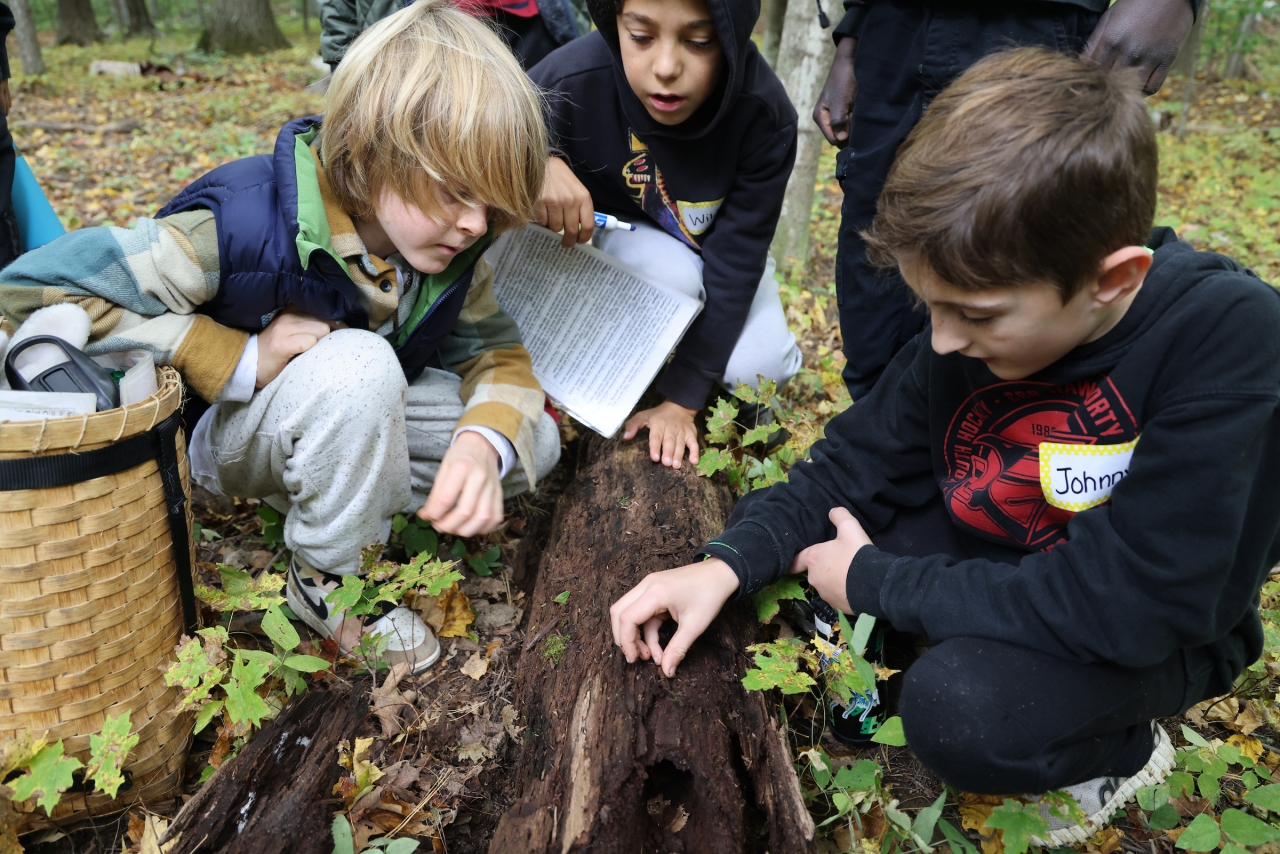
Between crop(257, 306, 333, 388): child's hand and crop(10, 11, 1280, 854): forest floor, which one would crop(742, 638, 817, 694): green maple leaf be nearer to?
crop(10, 11, 1280, 854): forest floor

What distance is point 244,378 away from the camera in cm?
183

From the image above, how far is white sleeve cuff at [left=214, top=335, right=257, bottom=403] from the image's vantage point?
1.83 meters

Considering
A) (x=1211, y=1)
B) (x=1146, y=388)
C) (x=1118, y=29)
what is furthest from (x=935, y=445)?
(x=1211, y=1)

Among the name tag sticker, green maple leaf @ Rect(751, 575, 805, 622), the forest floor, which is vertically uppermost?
the name tag sticker

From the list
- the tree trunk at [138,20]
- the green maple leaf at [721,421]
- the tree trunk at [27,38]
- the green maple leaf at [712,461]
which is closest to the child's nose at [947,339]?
the green maple leaf at [712,461]

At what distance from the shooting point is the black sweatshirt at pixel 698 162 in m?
2.51

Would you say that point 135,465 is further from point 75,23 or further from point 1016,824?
point 75,23

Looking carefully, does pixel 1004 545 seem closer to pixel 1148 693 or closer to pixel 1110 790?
pixel 1148 693

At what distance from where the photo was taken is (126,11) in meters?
16.1

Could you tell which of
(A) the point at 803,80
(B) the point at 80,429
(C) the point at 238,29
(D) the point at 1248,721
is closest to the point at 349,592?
(B) the point at 80,429

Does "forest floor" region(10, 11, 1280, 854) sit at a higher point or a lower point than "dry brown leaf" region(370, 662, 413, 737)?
lower

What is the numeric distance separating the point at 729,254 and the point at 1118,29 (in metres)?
1.22

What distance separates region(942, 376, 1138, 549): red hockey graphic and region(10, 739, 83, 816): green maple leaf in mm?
1713

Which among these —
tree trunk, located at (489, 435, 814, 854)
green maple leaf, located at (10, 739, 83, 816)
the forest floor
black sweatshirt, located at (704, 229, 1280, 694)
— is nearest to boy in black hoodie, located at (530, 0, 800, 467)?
the forest floor
